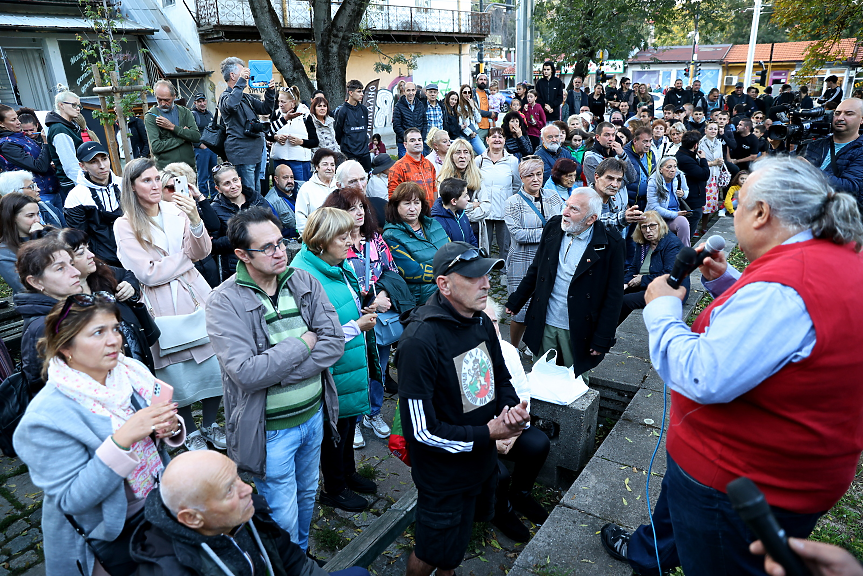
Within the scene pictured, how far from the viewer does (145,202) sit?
384 cm

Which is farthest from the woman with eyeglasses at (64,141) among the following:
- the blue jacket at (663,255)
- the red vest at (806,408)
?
the red vest at (806,408)

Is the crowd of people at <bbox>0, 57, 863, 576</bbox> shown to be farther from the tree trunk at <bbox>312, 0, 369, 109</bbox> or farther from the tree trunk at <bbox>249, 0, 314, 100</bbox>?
the tree trunk at <bbox>312, 0, 369, 109</bbox>

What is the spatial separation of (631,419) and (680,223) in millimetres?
3549

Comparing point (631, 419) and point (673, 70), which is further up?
point (673, 70)

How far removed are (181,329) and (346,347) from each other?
130 cm

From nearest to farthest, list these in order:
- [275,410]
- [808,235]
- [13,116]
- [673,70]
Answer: [808,235], [275,410], [13,116], [673,70]

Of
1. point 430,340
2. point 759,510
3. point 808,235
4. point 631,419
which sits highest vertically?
point 808,235

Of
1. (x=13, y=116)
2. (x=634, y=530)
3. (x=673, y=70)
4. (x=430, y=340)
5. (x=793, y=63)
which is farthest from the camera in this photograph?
(x=673, y=70)

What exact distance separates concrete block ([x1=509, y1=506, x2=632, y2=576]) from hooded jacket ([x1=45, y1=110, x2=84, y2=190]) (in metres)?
6.35

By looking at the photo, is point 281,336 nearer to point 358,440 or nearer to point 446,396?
point 446,396

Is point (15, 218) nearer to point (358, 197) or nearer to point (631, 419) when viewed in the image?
point (358, 197)

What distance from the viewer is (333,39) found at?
11.8 meters

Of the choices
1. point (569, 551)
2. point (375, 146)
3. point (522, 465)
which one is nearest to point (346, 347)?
point (522, 465)

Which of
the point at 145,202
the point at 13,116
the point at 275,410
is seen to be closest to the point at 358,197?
the point at 145,202
